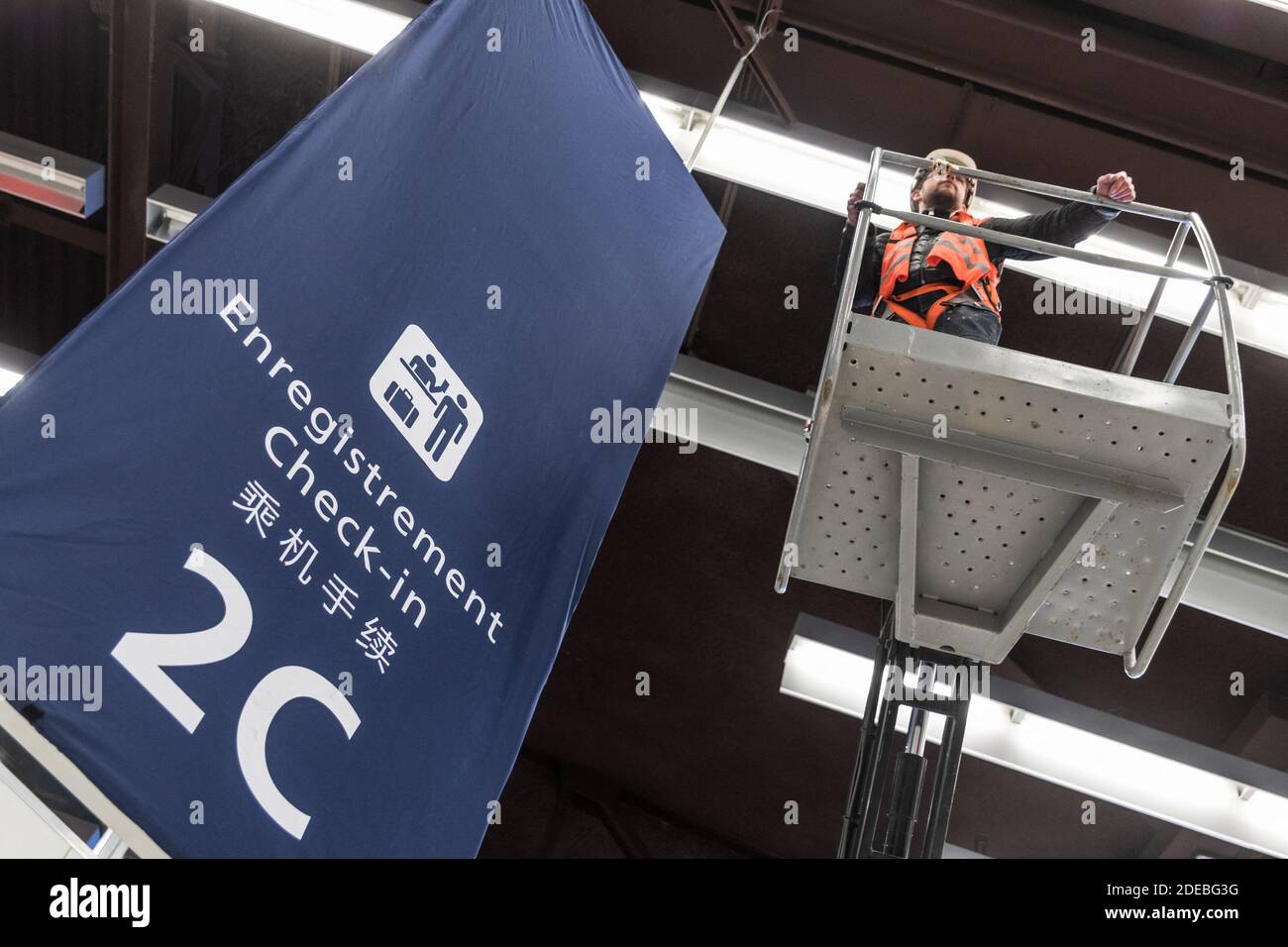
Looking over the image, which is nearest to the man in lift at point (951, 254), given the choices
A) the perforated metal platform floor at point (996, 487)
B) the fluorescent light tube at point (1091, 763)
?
the perforated metal platform floor at point (996, 487)

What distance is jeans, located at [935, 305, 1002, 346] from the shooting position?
18.5ft

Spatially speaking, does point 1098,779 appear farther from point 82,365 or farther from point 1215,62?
point 82,365

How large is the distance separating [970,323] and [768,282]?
3.77 meters

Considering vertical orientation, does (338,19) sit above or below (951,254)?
above

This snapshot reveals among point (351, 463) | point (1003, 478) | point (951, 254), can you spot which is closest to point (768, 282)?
point (951, 254)

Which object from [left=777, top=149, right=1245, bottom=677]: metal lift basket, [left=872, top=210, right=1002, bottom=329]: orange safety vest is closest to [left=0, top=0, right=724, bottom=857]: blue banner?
[left=777, top=149, right=1245, bottom=677]: metal lift basket

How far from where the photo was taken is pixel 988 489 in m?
5.32

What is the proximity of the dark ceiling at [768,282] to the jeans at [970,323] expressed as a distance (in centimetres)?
241

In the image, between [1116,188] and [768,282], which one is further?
[768,282]

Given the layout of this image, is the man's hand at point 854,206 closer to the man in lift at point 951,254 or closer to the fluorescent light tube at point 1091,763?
the man in lift at point 951,254

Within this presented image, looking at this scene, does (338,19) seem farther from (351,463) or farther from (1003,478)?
(1003,478)

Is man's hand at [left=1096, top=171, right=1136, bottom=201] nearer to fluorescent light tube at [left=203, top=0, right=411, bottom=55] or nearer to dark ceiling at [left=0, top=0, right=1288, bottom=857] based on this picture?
dark ceiling at [left=0, top=0, right=1288, bottom=857]

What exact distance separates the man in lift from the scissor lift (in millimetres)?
185

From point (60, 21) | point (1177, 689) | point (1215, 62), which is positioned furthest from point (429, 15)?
point (1177, 689)
